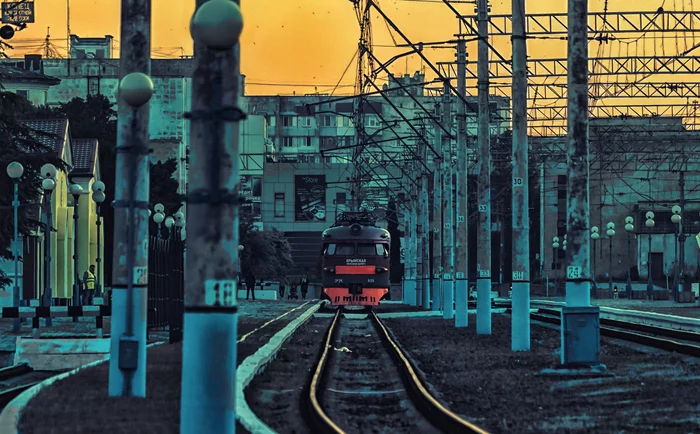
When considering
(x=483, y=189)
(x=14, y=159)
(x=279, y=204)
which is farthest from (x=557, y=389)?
(x=279, y=204)

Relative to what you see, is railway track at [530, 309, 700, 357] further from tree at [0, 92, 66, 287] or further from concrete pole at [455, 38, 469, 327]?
tree at [0, 92, 66, 287]

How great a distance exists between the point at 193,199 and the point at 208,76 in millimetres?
771

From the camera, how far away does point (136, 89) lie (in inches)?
581

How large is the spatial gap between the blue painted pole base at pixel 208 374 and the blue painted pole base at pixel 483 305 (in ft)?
84.6

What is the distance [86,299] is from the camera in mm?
49750

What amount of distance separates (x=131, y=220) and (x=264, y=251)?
97.8 meters

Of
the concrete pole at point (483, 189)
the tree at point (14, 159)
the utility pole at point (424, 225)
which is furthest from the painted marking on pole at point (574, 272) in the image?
the utility pole at point (424, 225)

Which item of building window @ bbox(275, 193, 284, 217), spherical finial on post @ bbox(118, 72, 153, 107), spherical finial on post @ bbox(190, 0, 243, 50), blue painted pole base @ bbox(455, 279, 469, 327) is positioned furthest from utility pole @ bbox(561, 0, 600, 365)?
building window @ bbox(275, 193, 284, 217)

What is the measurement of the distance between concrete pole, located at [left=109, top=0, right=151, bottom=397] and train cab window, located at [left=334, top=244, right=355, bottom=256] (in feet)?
134

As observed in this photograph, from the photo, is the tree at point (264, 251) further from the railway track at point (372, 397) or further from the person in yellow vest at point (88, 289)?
the railway track at point (372, 397)

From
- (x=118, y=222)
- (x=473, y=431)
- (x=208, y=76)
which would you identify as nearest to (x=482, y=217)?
(x=118, y=222)

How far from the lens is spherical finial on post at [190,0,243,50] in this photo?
27.2 ft

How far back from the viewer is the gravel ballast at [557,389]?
14477 mm

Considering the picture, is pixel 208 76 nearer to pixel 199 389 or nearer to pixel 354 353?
pixel 199 389
